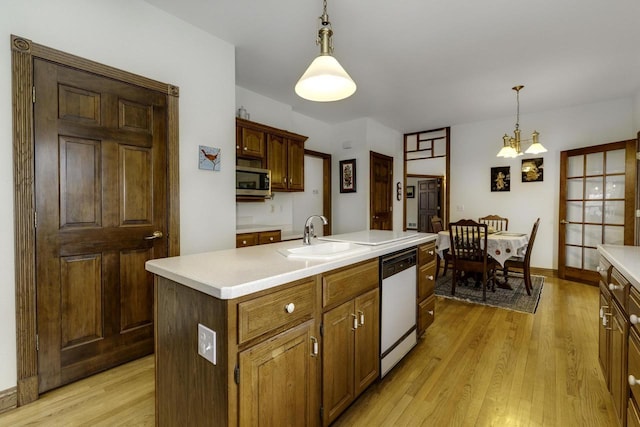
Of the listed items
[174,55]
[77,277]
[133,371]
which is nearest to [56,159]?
[77,277]

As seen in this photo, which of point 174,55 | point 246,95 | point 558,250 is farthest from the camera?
point 558,250

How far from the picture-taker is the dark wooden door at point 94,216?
182cm

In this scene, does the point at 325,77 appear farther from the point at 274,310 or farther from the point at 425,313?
the point at 425,313

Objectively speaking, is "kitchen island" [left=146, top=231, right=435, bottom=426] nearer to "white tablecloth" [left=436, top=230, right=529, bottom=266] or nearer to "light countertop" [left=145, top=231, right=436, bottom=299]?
"light countertop" [left=145, top=231, right=436, bottom=299]

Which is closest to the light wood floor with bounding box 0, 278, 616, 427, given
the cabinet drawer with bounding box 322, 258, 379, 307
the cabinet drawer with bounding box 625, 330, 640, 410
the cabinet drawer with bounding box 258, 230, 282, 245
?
the cabinet drawer with bounding box 625, 330, 640, 410

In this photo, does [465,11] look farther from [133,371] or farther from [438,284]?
[133,371]

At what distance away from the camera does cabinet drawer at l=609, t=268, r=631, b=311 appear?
1.28 meters

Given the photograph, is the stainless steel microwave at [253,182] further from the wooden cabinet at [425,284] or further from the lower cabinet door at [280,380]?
the lower cabinet door at [280,380]

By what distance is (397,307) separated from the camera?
2020 millimetres

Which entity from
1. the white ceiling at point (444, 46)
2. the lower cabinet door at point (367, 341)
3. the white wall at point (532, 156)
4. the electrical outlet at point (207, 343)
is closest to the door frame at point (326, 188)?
the white ceiling at point (444, 46)

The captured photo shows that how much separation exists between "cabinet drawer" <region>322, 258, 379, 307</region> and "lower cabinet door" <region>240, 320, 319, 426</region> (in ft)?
0.56

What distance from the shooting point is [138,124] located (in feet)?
7.28

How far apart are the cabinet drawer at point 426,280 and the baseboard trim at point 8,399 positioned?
105 inches

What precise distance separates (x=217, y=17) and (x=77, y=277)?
223 cm
